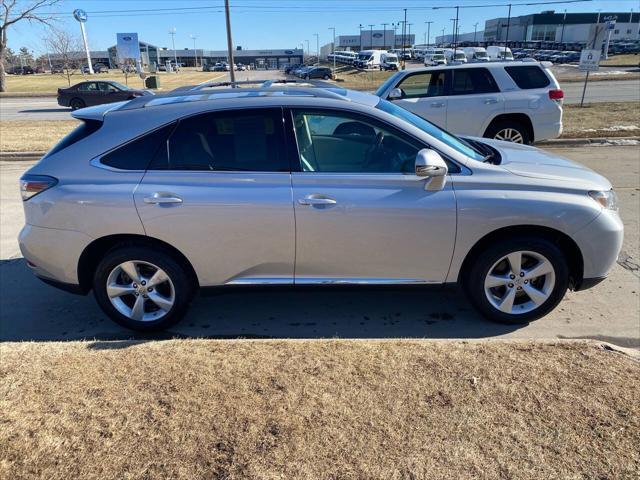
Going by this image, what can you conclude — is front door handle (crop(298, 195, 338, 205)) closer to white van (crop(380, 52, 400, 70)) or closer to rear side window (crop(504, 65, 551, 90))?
rear side window (crop(504, 65, 551, 90))

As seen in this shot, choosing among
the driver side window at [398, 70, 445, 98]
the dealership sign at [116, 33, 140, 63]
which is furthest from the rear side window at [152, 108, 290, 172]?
the dealership sign at [116, 33, 140, 63]

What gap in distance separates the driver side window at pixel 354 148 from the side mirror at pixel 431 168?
0.18m

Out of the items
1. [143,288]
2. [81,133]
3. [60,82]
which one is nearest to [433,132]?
[143,288]

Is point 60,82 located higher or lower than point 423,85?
lower

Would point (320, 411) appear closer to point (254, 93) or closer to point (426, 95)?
point (254, 93)

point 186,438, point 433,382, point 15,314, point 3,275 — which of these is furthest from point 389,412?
point 3,275

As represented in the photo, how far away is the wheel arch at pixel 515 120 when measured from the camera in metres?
9.11

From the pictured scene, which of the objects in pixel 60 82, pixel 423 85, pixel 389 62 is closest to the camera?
pixel 423 85

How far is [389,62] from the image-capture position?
63344mm

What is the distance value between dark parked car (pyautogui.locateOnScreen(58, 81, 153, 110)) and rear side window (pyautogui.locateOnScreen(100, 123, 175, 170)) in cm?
2333

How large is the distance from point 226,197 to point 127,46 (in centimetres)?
6049

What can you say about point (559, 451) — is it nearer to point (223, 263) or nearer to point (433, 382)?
point (433, 382)

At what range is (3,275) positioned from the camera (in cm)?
504

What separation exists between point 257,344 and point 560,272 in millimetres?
2275
